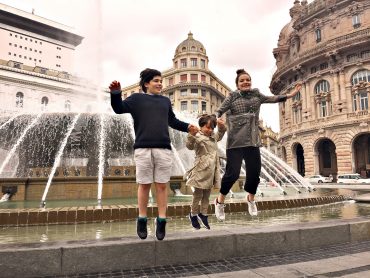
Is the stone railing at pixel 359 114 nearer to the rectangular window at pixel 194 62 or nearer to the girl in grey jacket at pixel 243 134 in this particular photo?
the girl in grey jacket at pixel 243 134

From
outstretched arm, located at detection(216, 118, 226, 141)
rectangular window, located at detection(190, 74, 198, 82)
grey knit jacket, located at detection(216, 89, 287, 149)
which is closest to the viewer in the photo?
outstretched arm, located at detection(216, 118, 226, 141)

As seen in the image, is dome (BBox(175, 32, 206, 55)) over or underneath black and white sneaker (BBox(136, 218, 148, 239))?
over

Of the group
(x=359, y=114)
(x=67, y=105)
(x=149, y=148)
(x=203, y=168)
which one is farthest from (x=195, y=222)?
(x=67, y=105)

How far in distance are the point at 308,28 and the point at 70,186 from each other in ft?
129

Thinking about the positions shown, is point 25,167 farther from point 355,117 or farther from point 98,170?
point 355,117

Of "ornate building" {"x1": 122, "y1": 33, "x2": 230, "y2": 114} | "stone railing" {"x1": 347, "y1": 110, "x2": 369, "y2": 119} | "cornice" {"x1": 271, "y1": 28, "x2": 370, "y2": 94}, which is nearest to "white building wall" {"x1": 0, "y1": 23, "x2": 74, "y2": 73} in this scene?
"ornate building" {"x1": 122, "y1": 33, "x2": 230, "y2": 114}

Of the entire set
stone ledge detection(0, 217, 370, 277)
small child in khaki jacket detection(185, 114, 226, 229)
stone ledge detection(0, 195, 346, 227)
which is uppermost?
small child in khaki jacket detection(185, 114, 226, 229)

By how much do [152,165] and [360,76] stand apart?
123ft

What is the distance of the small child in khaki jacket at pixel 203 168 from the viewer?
160 inches

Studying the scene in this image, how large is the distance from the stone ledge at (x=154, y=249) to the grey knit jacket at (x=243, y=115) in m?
1.19

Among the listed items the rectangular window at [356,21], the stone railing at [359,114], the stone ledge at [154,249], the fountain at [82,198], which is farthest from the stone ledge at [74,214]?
the rectangular window at [356,21]

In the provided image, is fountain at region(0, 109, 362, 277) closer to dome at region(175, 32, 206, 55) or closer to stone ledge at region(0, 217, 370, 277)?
stone ledge at region(0, 217, 370, 277)

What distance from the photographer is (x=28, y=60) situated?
7175 cm

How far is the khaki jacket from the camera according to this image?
160 inches
